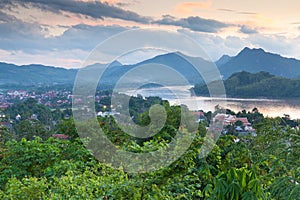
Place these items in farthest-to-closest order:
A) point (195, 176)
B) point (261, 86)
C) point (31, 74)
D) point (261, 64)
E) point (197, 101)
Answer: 1. point (31, 74)
2. point (261, 64)
3. point (261, 86)
4. point (197, 101)
5. point (195, 176)

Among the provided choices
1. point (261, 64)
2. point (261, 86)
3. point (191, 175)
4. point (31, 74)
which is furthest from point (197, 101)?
point (31, 74)

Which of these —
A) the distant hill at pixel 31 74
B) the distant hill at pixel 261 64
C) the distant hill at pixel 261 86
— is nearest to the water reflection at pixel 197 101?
the distant hill at pixel 261 86

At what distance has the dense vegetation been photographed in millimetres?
2104

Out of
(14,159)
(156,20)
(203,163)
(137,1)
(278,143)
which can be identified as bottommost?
(14,159)

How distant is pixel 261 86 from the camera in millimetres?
29578

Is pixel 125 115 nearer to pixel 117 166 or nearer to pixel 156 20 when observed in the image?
pixel 117 166

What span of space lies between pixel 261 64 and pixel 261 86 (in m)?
22.8

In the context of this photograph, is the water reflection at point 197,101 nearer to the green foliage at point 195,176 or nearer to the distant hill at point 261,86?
the green foliage at point 195,176

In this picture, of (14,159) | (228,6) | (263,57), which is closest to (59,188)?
(14,159)

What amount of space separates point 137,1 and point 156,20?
820 mm

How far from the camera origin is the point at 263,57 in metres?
52.8

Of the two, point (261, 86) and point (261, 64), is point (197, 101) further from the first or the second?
point (261, 64)

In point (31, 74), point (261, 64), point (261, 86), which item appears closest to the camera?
point (261, 86)

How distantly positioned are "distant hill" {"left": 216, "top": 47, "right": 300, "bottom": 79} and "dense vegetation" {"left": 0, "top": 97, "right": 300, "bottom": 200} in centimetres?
4336
